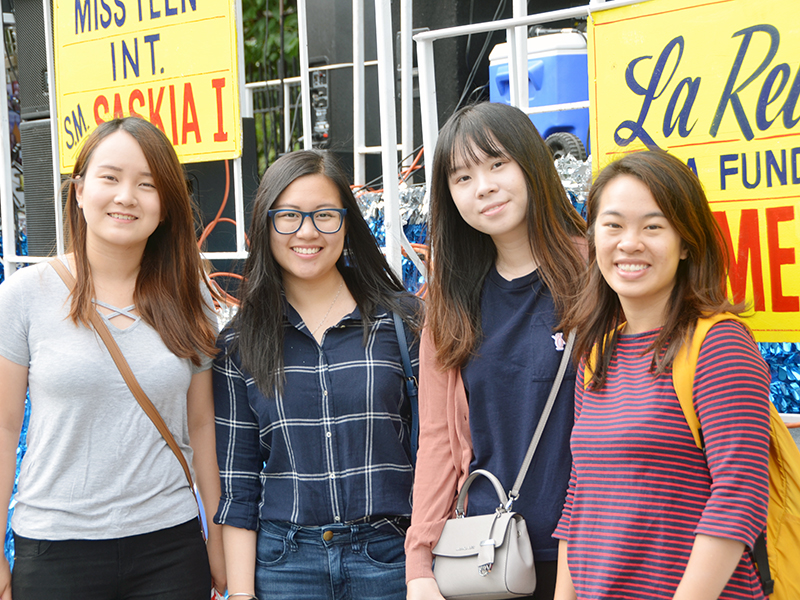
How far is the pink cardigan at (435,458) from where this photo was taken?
1.81m

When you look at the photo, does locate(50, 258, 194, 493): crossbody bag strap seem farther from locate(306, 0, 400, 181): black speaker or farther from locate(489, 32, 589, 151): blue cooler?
locate(306, 0, 400, 181): black speaker

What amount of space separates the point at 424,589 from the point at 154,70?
84.0 inches

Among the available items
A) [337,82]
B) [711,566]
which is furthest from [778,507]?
[337,82]

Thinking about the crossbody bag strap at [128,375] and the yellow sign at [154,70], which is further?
the yellow sign at [154,70]

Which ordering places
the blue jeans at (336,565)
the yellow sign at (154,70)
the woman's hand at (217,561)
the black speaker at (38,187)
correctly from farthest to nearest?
the black speaker at (38,187) → the yellow sign at (154,70) → the woman's hand at (217,561) → the blue jeans at (336,565)

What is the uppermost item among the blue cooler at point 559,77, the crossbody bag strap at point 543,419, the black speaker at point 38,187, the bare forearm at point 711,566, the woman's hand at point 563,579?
the blue cooler at point 559,77

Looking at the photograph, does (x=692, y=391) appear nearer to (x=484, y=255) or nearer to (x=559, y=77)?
(x=484, y=255)

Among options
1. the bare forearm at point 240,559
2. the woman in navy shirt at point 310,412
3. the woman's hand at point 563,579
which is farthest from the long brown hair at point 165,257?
the woman's hand at point 563,579

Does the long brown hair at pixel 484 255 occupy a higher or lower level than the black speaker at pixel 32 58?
lower

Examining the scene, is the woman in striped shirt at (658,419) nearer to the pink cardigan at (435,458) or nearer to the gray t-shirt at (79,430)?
the pink cardigan at (435,458)

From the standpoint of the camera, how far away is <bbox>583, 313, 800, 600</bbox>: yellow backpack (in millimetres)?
1398

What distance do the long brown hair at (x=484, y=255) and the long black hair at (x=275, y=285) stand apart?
0.68 ft

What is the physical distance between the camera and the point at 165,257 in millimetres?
2205

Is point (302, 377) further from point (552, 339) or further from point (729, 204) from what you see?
point (729, 204)
